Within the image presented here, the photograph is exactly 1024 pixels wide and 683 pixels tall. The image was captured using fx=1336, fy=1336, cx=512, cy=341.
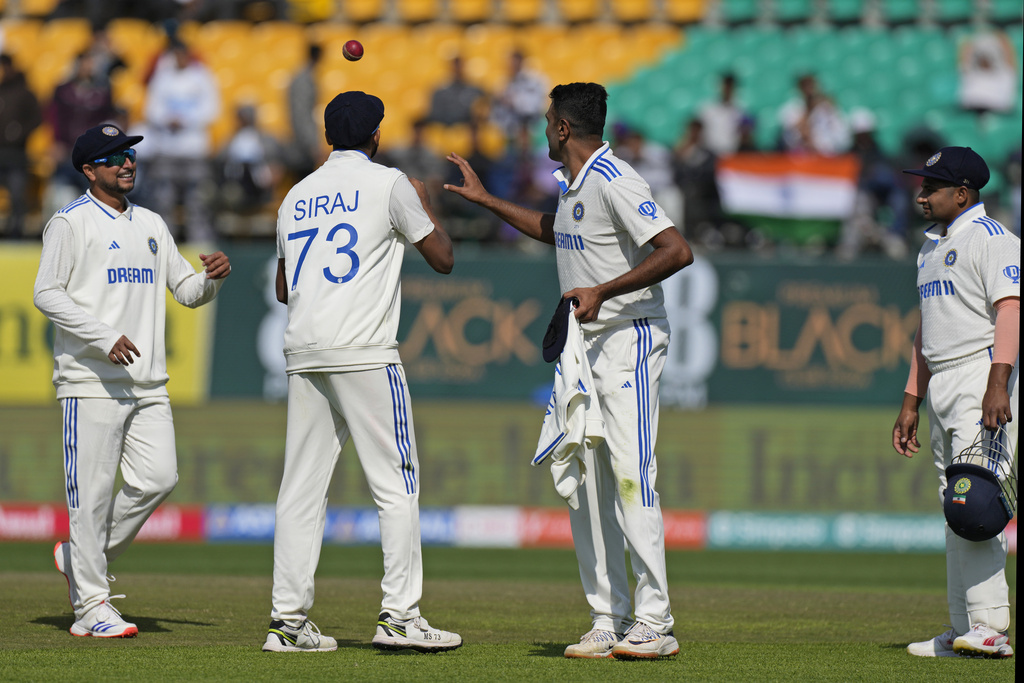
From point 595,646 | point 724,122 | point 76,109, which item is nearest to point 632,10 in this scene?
point 724,122

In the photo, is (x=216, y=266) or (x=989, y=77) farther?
(x=989, y=77)

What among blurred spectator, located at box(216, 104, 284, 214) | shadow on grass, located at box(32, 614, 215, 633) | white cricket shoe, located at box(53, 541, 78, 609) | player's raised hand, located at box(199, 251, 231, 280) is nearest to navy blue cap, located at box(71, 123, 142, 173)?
player's raised hand, located at box(199, 251, 231, 280)

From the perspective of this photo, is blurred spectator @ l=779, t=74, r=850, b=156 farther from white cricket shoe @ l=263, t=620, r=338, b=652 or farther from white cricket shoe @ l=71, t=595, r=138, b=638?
white cricket shoe @ l=71, t=595, r=138, b=638

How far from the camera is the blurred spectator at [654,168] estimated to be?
47.5ft

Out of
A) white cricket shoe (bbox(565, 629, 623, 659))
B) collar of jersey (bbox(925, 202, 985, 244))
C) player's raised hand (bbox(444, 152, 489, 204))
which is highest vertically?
player's raised hand (bbox(444, 152, 489, 204))

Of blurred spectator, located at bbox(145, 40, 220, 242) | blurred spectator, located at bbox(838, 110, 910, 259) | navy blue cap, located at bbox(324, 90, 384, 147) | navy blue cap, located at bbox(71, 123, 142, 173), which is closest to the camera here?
navy blue cap, located at bbox(324, 90, 384, 147)

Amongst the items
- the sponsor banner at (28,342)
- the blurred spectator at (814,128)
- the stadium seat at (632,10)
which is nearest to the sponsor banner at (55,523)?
the sponsor banner at (28,342)

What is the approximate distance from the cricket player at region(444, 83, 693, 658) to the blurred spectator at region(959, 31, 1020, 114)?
13402mm

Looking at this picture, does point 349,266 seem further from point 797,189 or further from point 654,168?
point 797,189

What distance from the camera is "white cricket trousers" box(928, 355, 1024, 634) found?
241 inches

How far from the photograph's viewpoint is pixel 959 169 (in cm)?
631

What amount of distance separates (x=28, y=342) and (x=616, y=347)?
30.3ft

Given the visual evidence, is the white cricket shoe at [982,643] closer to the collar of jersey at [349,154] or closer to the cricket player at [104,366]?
the collar of jersey at [349,154]

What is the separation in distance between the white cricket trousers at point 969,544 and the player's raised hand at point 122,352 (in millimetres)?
3728
